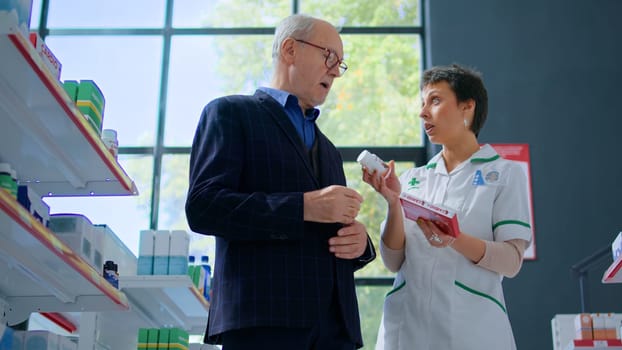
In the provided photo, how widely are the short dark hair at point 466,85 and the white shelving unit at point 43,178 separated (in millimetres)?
1223

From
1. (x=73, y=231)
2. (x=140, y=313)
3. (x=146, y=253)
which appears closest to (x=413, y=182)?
(x=73, y=231)

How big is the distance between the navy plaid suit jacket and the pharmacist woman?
0.39 metres

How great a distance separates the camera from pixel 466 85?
9.71ft

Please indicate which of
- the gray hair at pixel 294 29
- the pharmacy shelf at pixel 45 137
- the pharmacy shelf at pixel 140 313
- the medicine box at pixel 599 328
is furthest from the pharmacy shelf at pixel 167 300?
the medicine box at pixel 599 328

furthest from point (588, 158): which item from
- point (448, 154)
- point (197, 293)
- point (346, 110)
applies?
point (448, 154)

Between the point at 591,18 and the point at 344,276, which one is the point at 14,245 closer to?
the point at 344,276

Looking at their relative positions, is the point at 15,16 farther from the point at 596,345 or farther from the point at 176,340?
the point at 596,345

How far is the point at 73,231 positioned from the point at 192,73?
5097mm

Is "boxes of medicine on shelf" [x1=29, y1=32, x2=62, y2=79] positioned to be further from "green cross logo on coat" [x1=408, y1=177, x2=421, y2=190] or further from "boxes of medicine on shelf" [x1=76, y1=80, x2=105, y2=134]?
"green cross logo on coat" [x1=408, y1=177, x2=421, y2=190]

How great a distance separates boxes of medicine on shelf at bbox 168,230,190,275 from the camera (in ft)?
14.4

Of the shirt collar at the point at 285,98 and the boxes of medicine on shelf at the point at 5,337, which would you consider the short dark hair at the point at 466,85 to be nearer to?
the shirt collar at the point at 285,98

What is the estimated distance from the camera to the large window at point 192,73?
757cm

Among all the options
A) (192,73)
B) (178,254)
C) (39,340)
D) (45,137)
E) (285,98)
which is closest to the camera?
(285,98)

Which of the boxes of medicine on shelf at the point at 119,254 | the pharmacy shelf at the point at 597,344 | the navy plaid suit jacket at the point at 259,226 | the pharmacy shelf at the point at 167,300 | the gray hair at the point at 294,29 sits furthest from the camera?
the pharmacy shelf at the point at 597,344
